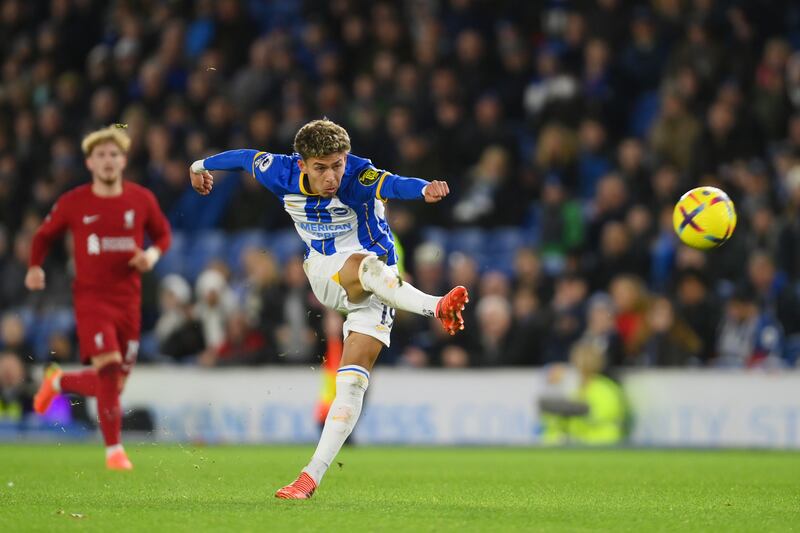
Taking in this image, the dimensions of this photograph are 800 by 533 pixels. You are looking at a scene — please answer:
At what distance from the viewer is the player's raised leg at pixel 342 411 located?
7.23 meters

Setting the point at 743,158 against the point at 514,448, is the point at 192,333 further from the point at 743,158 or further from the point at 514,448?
the point at 743,158

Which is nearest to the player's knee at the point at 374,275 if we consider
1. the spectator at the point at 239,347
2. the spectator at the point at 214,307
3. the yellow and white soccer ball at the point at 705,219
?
the yellow and white soccer ball at the point at 705,219

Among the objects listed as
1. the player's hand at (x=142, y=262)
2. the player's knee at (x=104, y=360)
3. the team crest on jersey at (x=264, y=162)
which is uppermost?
the team crest on jersey at (x=264, y=162)

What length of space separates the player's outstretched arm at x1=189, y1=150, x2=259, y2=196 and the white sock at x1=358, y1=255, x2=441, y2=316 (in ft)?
3.17

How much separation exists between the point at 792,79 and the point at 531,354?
14.9 ft

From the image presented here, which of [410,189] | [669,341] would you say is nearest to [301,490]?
[410,189]

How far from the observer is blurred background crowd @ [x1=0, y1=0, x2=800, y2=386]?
47.8 feet

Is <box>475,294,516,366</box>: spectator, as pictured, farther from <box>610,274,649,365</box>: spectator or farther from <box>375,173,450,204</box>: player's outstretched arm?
<box>375,173,450,204</box>: player's outstretched arm

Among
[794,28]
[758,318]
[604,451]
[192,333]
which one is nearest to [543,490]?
[604,451]

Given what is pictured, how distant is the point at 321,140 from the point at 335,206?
1.61 feet

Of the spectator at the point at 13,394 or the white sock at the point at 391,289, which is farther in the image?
the spectator at the point at 13,394

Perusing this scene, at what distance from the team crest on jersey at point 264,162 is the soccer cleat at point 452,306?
4.47ft

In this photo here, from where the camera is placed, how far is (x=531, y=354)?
14.7 meters

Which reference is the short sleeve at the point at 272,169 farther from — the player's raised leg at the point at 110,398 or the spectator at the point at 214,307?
the spectator at the point at 214,307
